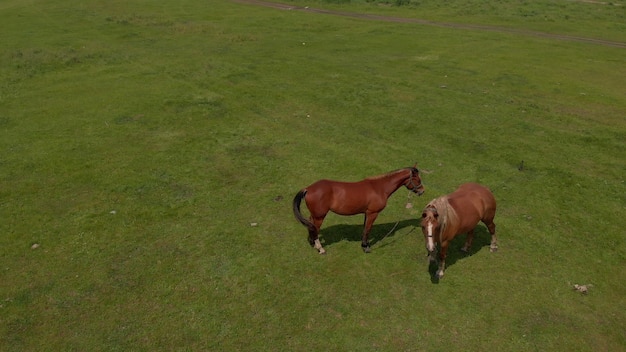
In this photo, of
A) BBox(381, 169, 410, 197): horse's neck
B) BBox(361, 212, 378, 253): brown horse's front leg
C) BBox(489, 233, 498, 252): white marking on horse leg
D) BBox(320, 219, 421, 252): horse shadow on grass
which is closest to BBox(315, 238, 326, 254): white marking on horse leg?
BBox(320, 219, 421, 252): horse shadow on grass

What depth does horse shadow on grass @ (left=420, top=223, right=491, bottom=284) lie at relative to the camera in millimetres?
9881

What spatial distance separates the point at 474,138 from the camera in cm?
1625

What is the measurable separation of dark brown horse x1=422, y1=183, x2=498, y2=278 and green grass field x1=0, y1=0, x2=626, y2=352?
2.28ft

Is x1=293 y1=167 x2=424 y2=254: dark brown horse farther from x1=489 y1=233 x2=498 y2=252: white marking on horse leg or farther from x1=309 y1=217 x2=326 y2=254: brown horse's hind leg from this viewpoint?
x1=489 y1=233 x2=498 y2=252: white marking on horse leg

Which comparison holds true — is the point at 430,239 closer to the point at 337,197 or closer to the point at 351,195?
the point at 351,195

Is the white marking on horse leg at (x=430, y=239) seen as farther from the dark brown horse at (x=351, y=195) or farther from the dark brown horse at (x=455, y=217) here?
the dark brown horse at (x=351, y=195)

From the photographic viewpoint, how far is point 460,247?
10594 mm

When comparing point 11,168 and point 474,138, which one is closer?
point 11,168

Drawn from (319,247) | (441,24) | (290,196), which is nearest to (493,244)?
(319,247)

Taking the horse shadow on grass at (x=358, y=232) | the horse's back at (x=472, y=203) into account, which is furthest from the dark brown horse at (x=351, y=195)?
the horse shadow on grass at (x=358, y=232)

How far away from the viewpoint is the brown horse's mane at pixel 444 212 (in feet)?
28.2

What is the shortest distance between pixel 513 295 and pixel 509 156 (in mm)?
7075

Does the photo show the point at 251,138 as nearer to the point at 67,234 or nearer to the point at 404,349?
the point at 67,234

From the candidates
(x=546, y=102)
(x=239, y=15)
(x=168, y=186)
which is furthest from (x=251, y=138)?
(x=239, y=15)
